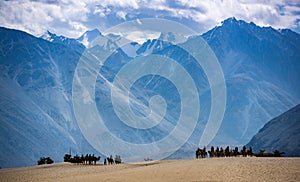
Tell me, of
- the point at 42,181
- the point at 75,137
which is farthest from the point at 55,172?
the point at 75,137

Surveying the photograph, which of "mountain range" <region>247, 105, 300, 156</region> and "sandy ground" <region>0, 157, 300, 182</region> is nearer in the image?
"sandy ground" <region>0, 157, 300, 182</region>

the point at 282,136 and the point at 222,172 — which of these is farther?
the point at 282,136

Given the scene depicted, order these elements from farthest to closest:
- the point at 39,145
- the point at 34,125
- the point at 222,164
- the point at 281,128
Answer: the point at 34,125, the point at 39,145, the point at 281,128, the point at 222,164

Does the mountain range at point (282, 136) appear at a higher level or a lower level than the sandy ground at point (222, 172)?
higher

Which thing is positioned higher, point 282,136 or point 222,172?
point 282,136

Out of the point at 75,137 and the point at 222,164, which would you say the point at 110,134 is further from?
the point at 222,164

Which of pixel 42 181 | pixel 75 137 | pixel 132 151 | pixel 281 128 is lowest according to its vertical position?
pixel 42 181

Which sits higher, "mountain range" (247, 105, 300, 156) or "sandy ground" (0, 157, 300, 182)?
"mountain range" (247, 105, 300, 156)

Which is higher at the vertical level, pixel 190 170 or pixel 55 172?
pixel 55 172

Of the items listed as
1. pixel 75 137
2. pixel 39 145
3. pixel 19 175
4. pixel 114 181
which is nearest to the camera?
pixel 114 181

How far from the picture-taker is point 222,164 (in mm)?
33062

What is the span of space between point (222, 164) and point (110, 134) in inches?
6423

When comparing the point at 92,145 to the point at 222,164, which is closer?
the point at 222,164

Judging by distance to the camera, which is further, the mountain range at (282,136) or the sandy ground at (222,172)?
the mountain range at (282,136)
